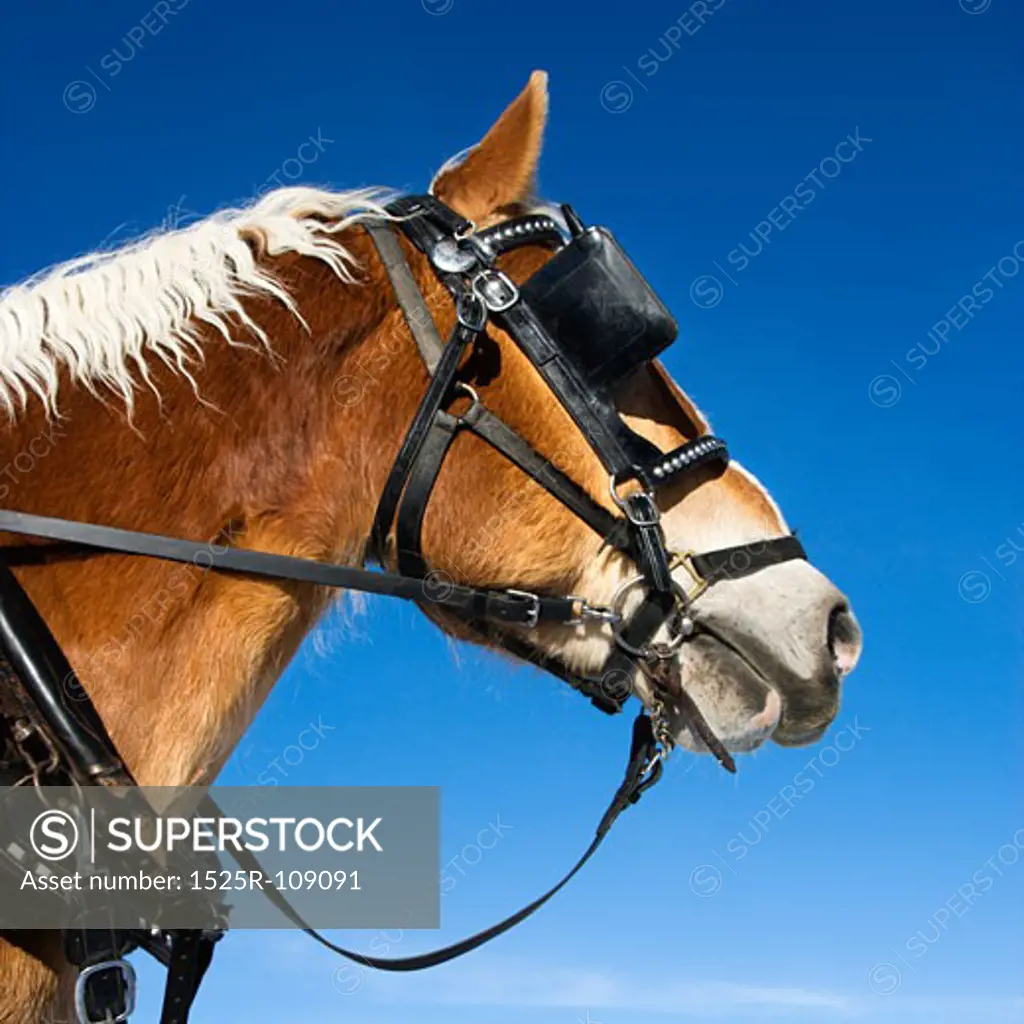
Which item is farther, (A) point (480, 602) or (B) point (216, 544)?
(A) point (480, 602)

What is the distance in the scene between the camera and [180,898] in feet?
10.4

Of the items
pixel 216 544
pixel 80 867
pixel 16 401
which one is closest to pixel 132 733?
pixel 80 867

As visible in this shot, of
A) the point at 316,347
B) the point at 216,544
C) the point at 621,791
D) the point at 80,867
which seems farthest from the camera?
the point at 621,791

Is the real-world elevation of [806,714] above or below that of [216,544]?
below

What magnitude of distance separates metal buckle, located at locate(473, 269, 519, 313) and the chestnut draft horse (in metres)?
0.11

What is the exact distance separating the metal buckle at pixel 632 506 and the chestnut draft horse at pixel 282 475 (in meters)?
0.03

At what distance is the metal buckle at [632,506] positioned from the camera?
3.66 m

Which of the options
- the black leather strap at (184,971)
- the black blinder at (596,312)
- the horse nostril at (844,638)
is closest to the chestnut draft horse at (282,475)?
the horse nostril at (844,638)

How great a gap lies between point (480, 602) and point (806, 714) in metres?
1.10

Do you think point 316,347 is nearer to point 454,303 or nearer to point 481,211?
point 454,303

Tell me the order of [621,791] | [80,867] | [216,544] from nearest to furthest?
[80,867] → [216,544] → [621,791]

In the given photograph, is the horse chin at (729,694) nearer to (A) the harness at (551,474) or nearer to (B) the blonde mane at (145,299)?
(A) the harness at (551,474)

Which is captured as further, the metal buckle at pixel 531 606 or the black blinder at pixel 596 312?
the black blinder at pixel 596 312

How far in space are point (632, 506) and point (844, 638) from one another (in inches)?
Result: 31.9
